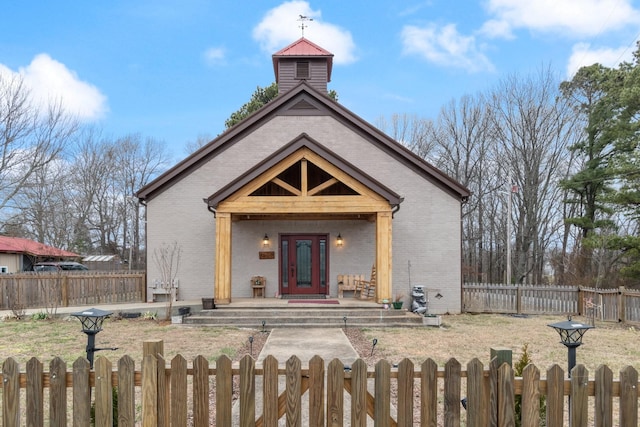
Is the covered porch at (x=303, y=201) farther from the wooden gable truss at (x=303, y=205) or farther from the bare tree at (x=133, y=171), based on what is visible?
the bare tree at (x=133, y=171)

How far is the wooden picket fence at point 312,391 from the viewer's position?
3.09 meters

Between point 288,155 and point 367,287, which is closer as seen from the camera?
point 288,155

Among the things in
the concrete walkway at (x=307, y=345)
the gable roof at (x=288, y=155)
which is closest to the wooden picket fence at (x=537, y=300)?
the gable roof at (x=288, y=155)

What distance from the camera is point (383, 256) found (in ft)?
42.6

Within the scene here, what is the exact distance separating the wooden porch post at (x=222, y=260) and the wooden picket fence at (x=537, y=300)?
320 inches

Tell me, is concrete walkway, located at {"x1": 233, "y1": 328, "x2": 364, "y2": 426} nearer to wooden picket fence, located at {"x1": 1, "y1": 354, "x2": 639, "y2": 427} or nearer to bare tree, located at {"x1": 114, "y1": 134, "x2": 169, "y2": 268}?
wooden picket fence, located at {"x1": 1, "y1": 354, "x2": 639, "y2": 427}

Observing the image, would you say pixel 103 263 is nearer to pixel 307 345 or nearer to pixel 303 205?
pixel 303 205

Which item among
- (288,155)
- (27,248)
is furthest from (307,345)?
(27,248)

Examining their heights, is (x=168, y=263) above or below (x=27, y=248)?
above

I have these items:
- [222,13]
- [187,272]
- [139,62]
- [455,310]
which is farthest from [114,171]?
[455,310]

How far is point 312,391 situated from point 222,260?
1011 cm

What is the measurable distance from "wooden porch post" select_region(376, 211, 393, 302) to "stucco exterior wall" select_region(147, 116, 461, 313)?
1.89 metres

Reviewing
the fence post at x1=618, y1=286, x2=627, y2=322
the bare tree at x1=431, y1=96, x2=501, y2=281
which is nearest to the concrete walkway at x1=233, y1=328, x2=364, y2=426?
the fence post at x1=618, y1=286, x2=627, y2=322

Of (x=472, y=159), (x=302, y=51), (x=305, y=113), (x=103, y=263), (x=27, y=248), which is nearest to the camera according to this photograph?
(x=305, y=113)
